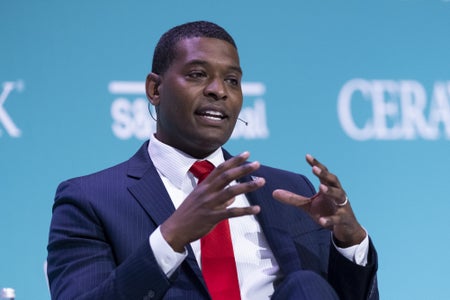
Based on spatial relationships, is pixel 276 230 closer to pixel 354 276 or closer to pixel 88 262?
pixel 354 276

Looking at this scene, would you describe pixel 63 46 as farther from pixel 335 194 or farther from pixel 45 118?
pixel 335 194

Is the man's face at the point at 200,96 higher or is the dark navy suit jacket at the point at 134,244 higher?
the man's face at the point at 200,96

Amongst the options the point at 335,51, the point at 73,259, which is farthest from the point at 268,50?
the point at 73,259

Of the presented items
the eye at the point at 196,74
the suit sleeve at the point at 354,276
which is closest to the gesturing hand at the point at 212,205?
the suit sleeve at the point at 354,276

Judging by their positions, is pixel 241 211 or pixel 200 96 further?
pixel 200 96

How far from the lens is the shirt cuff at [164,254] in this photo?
170 cm

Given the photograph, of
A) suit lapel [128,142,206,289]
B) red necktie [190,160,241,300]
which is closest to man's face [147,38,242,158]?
suit lapel [128,142,206,289]

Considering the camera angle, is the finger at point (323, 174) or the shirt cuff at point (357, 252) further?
the shirt cuff at point (357, 252)

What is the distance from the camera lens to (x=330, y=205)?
1.85 metres

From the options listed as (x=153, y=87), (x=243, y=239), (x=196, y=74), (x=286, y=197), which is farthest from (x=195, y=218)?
(x=153, y=87)

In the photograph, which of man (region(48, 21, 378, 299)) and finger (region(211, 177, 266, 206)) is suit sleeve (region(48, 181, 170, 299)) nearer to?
man (region(48, 21, 378, 299))

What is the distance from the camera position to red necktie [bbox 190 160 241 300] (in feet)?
6.30

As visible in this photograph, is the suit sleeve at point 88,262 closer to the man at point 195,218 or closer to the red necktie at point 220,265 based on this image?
the man at point 195,218

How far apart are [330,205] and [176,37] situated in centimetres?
72
